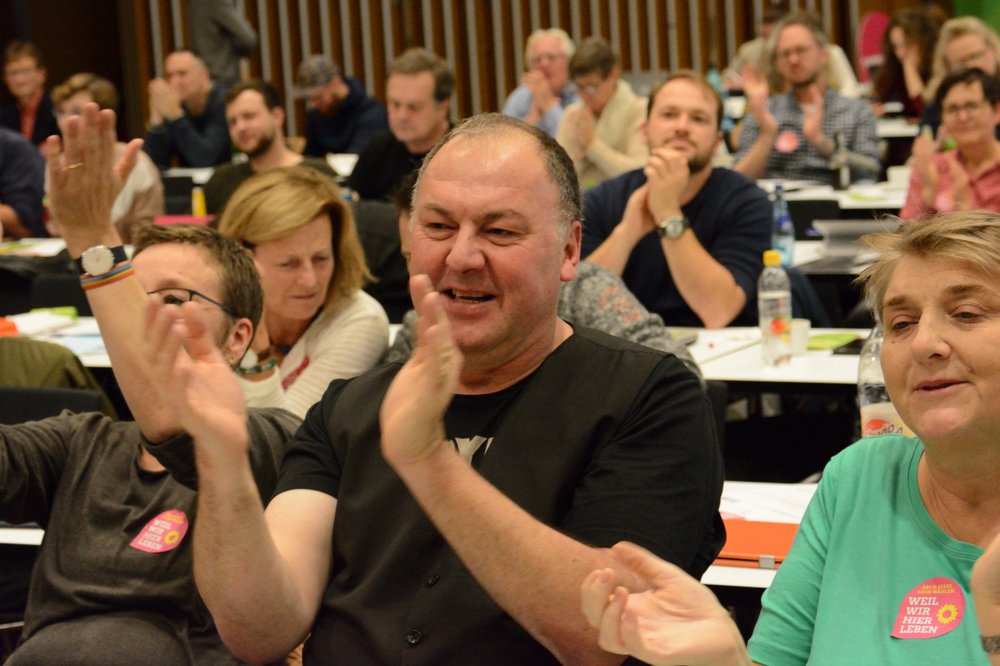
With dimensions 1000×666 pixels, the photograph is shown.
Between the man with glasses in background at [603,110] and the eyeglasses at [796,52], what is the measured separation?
0.85 m

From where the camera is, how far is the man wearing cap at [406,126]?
617 cm

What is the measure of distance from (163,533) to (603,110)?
5.78 m

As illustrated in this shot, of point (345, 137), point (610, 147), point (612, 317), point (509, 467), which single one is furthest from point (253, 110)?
point (509, 467)

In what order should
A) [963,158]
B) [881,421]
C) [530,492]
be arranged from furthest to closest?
[963,158], [881,421], [530,492]

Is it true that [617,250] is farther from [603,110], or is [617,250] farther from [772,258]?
[603,110]

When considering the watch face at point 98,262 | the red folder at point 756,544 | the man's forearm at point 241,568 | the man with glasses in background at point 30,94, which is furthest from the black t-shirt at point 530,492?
the man with glasses in background at point 30,94

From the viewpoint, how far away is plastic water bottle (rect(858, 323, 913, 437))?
2.60 meters

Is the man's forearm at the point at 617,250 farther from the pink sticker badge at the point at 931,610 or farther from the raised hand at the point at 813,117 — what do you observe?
the raised hand at the point at 813,117

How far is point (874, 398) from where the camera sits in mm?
2926

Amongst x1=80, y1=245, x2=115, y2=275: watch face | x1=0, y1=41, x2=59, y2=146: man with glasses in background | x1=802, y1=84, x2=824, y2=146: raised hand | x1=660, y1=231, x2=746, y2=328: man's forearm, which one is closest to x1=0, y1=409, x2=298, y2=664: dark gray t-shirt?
x1=80, y1=245, x2=115, y2=275: watch face

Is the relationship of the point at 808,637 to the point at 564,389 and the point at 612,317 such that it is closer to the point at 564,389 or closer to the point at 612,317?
the point at 564,389

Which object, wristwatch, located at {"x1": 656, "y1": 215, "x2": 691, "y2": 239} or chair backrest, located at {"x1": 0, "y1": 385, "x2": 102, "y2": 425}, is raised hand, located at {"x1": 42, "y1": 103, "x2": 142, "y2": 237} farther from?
wristwatch, located at {"x1": 656, "y1": 215, "x2": 691, "y2": 239}

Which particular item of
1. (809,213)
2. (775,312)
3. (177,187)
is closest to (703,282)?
(775,312)

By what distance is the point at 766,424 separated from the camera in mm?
4023
